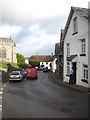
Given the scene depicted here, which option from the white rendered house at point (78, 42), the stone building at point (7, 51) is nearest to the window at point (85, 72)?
the white rendered house at point (78, 42)

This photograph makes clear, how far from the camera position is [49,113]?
8180mm

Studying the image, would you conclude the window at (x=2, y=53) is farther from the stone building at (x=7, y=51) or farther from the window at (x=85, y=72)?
the window at (x=85, y=72)

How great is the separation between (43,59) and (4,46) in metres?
23.8

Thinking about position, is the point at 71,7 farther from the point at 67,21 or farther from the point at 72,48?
the point at 72,48

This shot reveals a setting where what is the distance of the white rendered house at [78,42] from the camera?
17.4 meters

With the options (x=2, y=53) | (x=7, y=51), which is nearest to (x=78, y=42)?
(x=7, y=51)

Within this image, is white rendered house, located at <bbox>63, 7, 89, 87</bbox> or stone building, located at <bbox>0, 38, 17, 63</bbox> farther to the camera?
stone building, located at <bbox>0, 38, 17, 63</bbox>

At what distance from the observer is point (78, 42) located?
19.1 meters

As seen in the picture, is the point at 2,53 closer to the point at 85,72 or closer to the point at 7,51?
the point at 7,51

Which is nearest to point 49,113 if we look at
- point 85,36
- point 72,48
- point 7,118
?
point 7,118

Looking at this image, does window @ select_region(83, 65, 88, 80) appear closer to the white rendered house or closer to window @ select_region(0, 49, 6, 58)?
the white rendered house

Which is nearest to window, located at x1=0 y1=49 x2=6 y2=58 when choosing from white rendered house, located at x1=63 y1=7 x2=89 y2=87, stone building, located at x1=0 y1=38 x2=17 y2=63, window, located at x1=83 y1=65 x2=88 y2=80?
stone building, located at x1=0 y1=38 x2=17 y2=63

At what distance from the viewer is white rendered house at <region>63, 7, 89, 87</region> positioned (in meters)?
17.4

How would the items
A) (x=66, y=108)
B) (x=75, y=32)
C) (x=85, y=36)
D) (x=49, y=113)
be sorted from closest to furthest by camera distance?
(x=49, y=113), (x=66, y=108), (x=85, y=36), (x=75, y=32)
